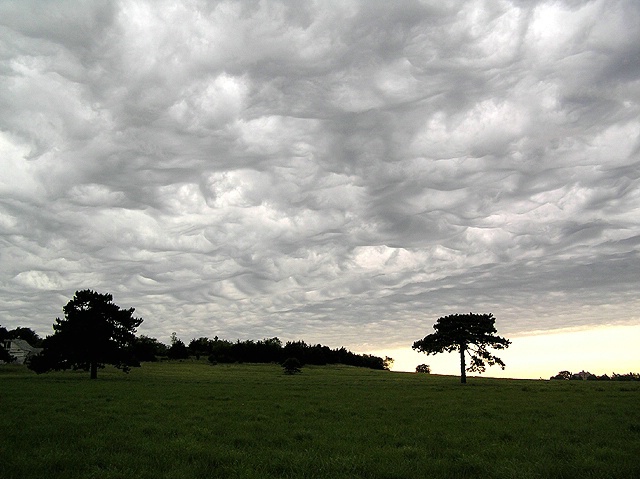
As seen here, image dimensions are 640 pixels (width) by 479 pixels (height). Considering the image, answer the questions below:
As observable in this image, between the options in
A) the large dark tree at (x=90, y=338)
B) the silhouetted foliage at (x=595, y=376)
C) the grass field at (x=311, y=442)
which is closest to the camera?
the grass field at (x=311, y=442)

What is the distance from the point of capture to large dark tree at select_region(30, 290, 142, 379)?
67.1 metres

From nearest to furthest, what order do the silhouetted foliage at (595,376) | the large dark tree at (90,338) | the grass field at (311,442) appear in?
1. the grass field at (311,442)
2. the large dark tree at (90,338)
3. the silhouetted foliage at (595,376)

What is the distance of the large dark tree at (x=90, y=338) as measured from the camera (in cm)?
6706

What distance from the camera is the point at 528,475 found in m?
12.3

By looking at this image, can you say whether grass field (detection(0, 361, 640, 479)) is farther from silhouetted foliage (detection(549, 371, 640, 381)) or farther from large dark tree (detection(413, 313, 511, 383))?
silhouetted foliage (detection(549, 371, 640, 381))

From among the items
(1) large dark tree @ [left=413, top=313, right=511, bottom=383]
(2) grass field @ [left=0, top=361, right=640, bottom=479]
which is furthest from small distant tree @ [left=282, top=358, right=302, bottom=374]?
(2) grass field @ [left=0, top=361, right=640, bottom=479]

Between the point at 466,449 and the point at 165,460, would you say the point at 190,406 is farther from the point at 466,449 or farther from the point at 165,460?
the point at 466,449

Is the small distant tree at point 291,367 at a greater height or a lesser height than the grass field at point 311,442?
greater

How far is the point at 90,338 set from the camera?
2697 inches

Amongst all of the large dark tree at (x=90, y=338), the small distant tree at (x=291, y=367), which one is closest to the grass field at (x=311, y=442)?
the large dark tree at (x=90, y=338)

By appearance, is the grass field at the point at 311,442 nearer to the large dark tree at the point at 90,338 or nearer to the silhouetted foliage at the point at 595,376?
the large dark tree at the point at 90,338

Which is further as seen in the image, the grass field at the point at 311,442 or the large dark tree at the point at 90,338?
the large dark tree at the point at 90,338

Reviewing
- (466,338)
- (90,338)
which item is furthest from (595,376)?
(90,338)

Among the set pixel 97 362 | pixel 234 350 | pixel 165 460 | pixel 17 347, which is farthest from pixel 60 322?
pixel 17 347
